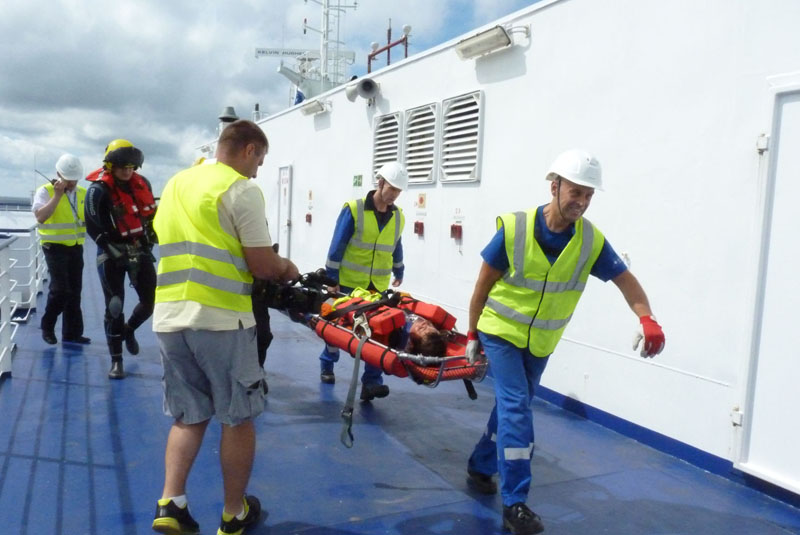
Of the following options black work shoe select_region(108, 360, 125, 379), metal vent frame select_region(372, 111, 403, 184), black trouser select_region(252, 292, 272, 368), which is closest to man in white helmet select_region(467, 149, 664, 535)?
A: black trouser select_region(252, 292, 272, 368)

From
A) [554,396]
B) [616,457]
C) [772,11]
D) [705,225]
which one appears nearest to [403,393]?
[554,396]

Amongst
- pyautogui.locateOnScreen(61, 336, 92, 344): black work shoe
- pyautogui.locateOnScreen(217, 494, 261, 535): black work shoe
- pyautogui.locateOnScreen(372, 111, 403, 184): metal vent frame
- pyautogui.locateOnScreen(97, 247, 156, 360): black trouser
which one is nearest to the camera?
pyautogui.locateOnScreen(217, 494, 261, 535): black work shoe

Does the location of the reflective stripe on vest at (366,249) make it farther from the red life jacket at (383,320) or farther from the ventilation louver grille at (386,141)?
the ventilation louver grille at (386,141)

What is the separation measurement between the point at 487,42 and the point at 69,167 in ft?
12.5

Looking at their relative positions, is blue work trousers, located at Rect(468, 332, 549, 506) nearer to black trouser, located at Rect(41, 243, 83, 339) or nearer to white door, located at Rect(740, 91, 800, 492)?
white door, located at Rect(740, 91, 800, 492)

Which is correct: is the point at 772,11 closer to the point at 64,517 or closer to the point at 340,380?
the point at 340,380

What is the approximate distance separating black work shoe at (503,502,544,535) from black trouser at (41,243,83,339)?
4.66 m

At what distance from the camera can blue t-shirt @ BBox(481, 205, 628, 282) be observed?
2.79 meters

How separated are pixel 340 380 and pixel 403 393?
606 millimetres

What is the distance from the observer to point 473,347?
2979 millimetres

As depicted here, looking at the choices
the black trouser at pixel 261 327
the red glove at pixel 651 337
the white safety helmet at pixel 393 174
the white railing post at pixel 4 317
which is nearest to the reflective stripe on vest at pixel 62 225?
the white railing post at pixel 4 317

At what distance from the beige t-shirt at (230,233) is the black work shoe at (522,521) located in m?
1.44

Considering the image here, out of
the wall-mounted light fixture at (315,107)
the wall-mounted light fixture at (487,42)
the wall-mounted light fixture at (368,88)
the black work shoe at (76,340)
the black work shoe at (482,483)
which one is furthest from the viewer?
the wall-mounted light fixture at (315,107)

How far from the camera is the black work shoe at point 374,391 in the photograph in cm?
444
